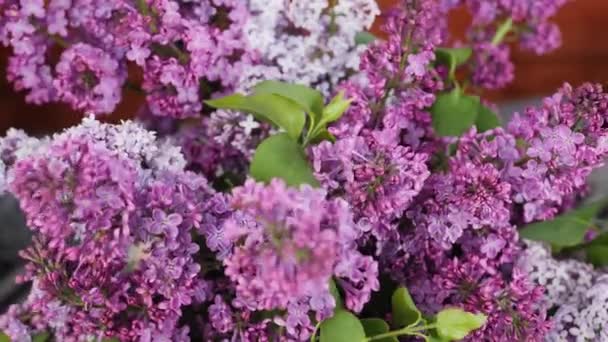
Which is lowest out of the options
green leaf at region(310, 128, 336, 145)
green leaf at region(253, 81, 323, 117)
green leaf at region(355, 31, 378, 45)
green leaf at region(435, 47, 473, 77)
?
green leaf at region(310, 128, 336, 145)

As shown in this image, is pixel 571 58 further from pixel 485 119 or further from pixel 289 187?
pixel 289 187

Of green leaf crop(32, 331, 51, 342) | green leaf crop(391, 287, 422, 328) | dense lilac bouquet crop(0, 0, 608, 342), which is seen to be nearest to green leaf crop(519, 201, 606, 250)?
dense lilac bouquet crop(0, 0, 608, 342)

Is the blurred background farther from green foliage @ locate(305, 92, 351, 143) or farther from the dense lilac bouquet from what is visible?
green foliage @ locate(305, 92, 351, 143)

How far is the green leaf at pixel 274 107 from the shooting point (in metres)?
0.41

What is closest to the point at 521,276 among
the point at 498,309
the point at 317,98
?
the point at 498,309

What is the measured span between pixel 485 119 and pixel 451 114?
0.12 feet

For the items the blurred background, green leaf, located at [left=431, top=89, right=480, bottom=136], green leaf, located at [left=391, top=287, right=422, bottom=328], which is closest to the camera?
green leaf, located at [left=391, top=287, right=422, bottom=328]

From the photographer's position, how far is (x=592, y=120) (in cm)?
39

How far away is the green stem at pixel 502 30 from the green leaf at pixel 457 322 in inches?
10.4

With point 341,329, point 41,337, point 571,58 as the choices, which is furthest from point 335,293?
point 571,58

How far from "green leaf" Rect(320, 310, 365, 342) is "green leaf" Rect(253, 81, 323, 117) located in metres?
0.10

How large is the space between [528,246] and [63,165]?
265 millimetres

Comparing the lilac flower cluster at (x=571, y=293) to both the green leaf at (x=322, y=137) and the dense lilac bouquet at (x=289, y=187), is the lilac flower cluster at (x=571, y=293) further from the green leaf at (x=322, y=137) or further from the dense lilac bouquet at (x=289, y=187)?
the green leaf at (x=322, y=137)

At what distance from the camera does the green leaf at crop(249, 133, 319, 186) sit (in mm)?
391
